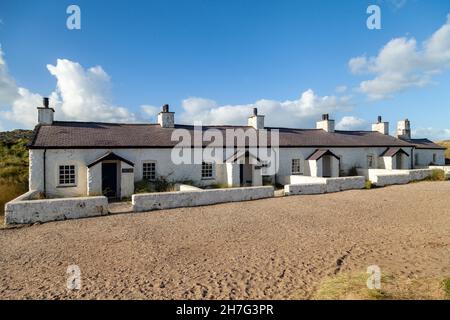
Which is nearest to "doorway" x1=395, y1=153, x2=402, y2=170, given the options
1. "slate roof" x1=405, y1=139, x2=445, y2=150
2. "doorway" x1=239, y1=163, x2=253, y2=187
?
"slate roof" x1=405, y1=139, x2=445, y2=150

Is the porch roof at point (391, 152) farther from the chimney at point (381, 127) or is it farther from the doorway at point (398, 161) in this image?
the chimney at point (381, 127)

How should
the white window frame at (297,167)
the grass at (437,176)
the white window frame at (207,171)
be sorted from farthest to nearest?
the white window frame at (297,167)
the grass at (437,176)
the white window frame at (207,171)

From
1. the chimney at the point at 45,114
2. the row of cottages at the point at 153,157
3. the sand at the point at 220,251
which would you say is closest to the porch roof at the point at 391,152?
the row of cottages at the point at 153,157

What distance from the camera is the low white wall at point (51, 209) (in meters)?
9.98

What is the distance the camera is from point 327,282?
5.57m

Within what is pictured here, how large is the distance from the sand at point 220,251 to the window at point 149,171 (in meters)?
5.65

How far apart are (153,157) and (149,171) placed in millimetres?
841

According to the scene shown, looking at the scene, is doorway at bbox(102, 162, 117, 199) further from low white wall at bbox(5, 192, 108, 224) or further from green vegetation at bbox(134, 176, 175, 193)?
low white wall at bbox(5, 192, 108, 224)

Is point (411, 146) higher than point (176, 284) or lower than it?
higher
